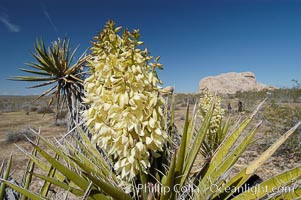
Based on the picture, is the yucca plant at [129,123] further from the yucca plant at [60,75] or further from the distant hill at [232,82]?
the distant hill at [232,82]

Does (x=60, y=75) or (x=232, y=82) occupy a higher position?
(x=232, y=82)

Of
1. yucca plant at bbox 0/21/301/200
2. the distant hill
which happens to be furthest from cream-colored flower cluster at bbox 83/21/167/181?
the distant hill

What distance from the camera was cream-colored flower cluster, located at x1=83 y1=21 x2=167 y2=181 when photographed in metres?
1.27

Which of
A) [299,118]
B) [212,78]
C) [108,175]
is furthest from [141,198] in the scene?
[212,78]

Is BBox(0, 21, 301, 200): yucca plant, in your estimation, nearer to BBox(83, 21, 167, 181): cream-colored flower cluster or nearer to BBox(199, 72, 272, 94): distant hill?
BBox(83, 21, 167, 181): cream-colored flower cluster

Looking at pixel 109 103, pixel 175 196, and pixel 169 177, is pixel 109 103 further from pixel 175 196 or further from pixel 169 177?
pixel 175 196

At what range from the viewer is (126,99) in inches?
48.9

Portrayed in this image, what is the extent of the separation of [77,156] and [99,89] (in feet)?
1.91

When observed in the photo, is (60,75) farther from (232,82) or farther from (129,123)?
(232,82)

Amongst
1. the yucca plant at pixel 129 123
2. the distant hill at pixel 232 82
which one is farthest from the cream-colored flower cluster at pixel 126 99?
the distant hill at pixel 232 82

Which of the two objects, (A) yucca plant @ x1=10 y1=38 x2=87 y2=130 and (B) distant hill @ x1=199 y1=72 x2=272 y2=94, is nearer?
(A) yucca plant @ x1=10 y1=38 x2=87 y2=130

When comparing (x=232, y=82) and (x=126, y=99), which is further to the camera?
(x=232, y=82)

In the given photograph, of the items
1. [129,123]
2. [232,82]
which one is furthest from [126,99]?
[232,82]

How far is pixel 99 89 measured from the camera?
1.32m
